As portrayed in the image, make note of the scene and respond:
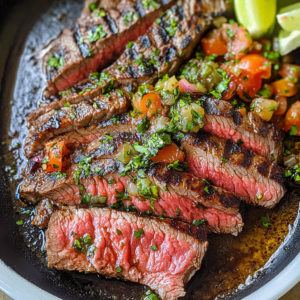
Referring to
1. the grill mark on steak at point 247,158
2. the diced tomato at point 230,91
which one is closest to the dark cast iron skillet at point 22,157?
the grill mark on steak at point 247,158

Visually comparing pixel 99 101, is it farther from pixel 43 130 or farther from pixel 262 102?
pixel 262 102

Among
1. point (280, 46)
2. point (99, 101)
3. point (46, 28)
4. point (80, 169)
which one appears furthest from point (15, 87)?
point (280, 46)

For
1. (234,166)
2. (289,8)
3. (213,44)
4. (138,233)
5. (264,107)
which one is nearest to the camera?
(138,233)

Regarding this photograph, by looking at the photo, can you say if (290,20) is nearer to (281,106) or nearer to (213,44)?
(213,44)

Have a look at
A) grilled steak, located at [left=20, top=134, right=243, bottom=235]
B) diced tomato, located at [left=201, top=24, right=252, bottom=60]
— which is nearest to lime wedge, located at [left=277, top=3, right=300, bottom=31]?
diced tomato, located at [left=201, top=24, right=252, bottom=60]

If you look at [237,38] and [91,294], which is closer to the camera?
[91,294]

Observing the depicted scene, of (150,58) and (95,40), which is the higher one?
(95,40)


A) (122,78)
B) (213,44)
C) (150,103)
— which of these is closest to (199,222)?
(150,103)

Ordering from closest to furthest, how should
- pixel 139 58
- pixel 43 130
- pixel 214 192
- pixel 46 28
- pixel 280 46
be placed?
pixel 214 192
pixel 43 130
pixel 139 58
pixel 280 46
pixel 46 28
